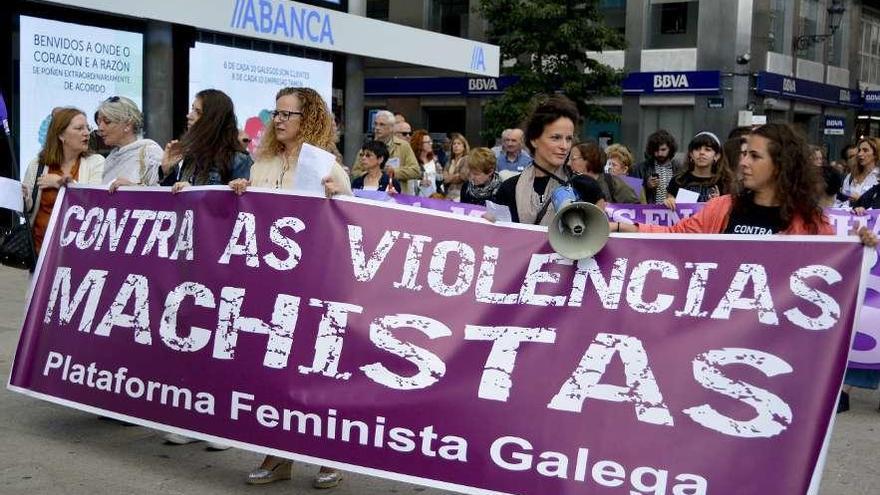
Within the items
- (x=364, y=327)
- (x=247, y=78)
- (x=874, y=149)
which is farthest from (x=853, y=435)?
(x=247, y=78)

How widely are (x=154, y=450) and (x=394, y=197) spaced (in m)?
3.80

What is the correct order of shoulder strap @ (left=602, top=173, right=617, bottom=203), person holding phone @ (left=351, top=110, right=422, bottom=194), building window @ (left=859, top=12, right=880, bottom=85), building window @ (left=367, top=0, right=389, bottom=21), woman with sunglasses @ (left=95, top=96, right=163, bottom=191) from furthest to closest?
building window @ (left=859, top=12, right=880, bottom=85), building window @ (left=367, top=0, right=389, bottom=21), person holding phone @ (left=351, top=110, right=422, bottom=194), shoulder strap @ (left=602, top=173, right=617, bottom=203), woman with sunglasses @ (left=95, top=96, right=163, bottom=191)

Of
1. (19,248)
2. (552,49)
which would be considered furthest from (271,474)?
(552,49)

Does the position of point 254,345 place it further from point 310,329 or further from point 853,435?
point 853,435

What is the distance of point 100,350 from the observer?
5082 mm

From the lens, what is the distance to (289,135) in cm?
501

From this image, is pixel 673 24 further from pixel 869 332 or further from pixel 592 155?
pixel 869 332

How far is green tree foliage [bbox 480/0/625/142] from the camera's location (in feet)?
104

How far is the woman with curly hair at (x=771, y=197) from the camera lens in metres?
4.10

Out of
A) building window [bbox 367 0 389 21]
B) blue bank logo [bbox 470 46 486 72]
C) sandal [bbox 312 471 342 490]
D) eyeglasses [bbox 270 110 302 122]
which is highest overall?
building window [bbox 367 0 389 21]

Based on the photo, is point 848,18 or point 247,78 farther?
point 848,18

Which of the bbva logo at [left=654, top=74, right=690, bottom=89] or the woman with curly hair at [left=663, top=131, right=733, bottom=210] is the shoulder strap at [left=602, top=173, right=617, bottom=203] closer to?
the woman with curly hair at [left=663, top=131, right=733, bottom=210]

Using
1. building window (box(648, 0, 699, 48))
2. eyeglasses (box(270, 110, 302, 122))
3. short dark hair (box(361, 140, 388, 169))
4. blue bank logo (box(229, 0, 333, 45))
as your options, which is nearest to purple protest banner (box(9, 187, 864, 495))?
eyeglasses (box(270, 110, 302, 122))

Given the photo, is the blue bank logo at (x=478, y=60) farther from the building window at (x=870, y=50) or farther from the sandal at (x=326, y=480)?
the building window at (x=870, y=50)
